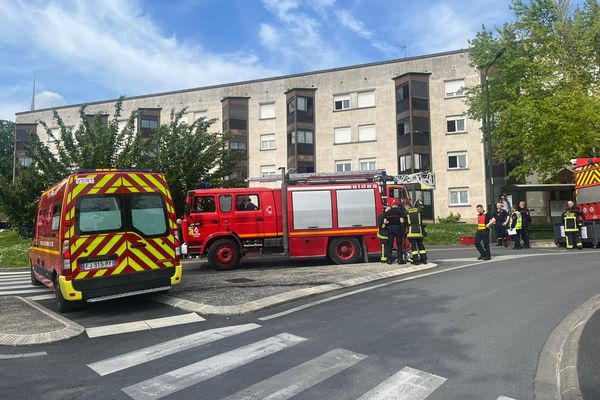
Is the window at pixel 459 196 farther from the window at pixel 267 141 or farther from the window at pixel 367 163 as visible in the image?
the window at pixel 267 141

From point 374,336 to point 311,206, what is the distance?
796 cm

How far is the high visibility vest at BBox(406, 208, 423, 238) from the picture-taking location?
1195cm

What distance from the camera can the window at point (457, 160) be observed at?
3384 centimetres

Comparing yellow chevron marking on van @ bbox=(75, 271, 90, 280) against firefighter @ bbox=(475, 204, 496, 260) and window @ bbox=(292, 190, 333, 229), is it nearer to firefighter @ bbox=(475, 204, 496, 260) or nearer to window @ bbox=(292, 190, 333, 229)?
window @ bbox=(292, 190, 333, 229)

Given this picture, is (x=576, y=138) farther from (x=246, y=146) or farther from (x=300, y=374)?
(x=246, y=146)

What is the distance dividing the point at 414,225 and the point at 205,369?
860cm

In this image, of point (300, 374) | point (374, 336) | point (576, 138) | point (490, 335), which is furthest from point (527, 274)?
point (576, 138)

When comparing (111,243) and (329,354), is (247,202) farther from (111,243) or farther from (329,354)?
(329,354)

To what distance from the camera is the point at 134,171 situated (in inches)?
315

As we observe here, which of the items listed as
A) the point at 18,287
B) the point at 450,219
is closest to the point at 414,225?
the point at 18,287

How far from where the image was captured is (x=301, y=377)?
4207mm

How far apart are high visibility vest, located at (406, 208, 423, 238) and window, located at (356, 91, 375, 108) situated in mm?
26009

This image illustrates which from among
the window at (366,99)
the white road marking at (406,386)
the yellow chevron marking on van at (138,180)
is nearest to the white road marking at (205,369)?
the white road marking at (406,386)

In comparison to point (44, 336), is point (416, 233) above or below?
above
